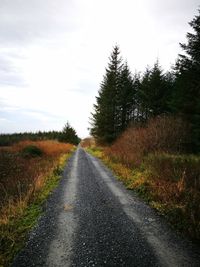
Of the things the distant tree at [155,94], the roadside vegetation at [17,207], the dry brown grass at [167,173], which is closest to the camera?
the roadside vegetation at [17,207]

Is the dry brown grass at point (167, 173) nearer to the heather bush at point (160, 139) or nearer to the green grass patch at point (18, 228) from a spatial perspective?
the heather bush at point (160, 139)

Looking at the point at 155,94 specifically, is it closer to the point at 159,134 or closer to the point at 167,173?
the point at 159,134

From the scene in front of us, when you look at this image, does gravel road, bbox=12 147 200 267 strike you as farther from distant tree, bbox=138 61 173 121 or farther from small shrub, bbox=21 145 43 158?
distant tree, bbox=138 61 173 121

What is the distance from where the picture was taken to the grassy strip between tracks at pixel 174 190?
637 centimetres

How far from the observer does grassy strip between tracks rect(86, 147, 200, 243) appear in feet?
20.9

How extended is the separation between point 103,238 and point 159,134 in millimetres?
12949

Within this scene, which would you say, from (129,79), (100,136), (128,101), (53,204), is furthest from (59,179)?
(129,79)

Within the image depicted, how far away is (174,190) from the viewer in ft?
26.6

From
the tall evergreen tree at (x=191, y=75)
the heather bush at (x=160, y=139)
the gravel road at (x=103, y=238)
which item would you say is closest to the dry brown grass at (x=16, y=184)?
the gravel road at (x=103, y=238)

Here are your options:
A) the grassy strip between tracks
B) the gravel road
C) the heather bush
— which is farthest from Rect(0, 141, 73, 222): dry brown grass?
the heather bush

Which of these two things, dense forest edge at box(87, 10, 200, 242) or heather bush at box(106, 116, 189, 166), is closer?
dense forest edge at box(87, 10, 200, 242)

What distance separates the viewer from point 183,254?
5.00 meters

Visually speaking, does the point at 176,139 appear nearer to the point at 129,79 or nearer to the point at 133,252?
the point at 133,252

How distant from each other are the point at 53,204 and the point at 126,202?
111 inches
